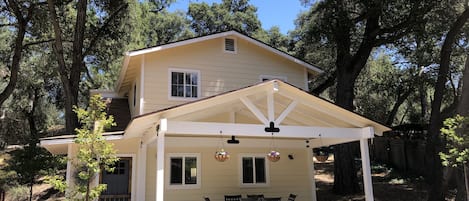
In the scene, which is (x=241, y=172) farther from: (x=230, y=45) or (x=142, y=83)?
(x=230, y=45)

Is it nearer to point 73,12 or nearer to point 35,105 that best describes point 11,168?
point 73,12

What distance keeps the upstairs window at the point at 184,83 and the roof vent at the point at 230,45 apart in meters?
1.51

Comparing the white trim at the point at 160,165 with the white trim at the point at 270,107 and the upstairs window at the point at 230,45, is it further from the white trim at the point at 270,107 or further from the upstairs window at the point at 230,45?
the upstairs window at the point at 230,45

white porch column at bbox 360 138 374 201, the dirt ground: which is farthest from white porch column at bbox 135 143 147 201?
the dirt ground

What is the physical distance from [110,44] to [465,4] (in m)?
16.0

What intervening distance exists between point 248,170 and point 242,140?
1.08 meters

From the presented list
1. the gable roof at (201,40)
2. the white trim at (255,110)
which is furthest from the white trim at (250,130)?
the gable roof at (201,40)

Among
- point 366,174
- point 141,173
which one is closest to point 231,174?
point 141,173

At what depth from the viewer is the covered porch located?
8.80 m

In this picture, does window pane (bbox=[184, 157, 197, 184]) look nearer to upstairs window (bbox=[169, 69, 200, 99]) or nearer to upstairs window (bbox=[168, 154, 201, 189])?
upstairs window (bbox=[168, 154, 201, 189])

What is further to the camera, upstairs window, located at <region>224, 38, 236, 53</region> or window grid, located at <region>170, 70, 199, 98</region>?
upstairs window, located at <region>224, 38, 236, 53</region>

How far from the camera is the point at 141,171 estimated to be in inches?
461

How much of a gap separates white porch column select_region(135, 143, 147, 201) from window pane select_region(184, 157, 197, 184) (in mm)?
1316

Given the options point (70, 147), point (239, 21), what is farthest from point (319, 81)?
point (70, 147)
